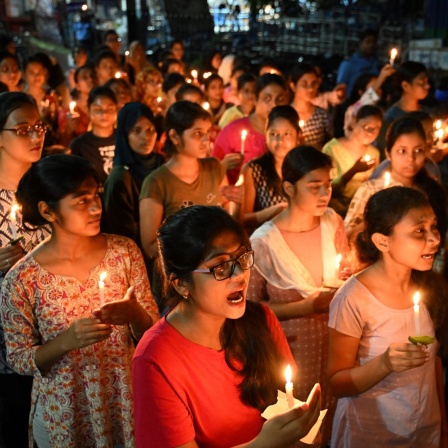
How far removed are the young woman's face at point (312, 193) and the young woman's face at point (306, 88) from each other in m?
3.12

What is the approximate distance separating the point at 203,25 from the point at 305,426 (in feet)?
71.7

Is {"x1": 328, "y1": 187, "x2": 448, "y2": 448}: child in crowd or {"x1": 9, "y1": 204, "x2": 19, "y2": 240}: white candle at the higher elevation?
{"x1": 9, "y1": 204, "x2": 19, "y2": 240}: white candle

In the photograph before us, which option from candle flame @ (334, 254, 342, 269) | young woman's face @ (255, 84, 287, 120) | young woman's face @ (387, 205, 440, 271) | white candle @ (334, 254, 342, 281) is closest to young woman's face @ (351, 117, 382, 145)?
young woman's face @ (255, 84, 287, 120)

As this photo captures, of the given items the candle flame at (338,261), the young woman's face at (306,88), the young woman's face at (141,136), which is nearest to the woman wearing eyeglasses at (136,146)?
the young woman's face at (141,136)

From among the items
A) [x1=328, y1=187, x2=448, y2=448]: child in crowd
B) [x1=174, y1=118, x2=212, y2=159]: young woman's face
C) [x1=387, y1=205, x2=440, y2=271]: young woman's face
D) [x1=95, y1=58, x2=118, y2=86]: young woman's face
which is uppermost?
[x1=95, y1=58, x2=118, y2=86]: young woman's face

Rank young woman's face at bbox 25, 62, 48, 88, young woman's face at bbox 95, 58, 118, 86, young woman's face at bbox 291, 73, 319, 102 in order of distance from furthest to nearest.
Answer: young woman's face at bbox 95, 58, 118, 86 → young woman's face at bbox 25, 62, 48, 88 → young woman's face at bbox 291, 73, 319, 102

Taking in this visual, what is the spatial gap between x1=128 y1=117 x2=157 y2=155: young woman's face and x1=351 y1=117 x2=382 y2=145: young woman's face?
5.42ft

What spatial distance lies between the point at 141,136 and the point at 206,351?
2938mm

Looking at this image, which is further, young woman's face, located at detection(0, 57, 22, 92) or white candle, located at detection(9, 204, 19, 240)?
young woman's face, located at detection(0, 57, 22, 92)

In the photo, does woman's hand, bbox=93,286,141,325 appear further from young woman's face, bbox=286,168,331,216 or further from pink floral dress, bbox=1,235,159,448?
young woman's face, bbox=286,168,331,216

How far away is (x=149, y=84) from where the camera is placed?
26.5ft

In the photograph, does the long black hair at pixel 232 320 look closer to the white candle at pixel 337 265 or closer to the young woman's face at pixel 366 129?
the white candle at pixel 337 265

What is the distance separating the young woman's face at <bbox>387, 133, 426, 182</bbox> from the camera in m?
4.15

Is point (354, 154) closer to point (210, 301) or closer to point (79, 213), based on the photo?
point (79, 213)
